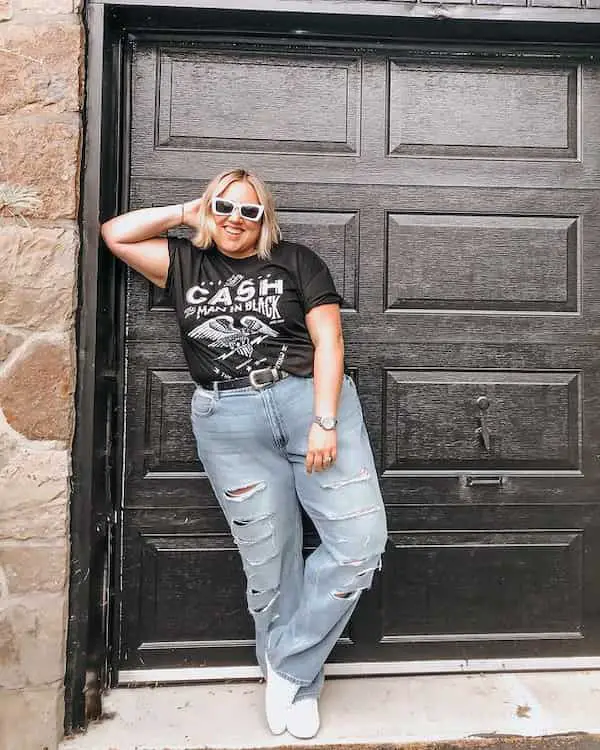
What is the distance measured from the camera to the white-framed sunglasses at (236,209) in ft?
6.41

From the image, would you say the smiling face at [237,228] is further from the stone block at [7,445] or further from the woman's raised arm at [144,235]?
the stone block at [7,445]

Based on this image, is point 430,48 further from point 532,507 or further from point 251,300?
point 532,507

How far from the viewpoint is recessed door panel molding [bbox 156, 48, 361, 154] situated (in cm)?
235

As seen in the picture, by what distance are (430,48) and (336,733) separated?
2576mm

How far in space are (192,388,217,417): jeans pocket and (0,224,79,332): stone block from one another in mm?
496

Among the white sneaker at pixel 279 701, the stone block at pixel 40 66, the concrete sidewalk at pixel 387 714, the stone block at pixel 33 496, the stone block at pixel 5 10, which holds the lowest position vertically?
the concrete sidewalk at pixel 387 714

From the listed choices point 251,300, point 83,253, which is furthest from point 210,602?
point 83,253

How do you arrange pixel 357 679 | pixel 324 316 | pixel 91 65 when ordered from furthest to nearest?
1. pixel 357 679
2. pixel 91 65
3. pixel 324 316

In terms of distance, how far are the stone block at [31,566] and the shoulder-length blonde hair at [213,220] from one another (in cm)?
113

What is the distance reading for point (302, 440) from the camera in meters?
1.98

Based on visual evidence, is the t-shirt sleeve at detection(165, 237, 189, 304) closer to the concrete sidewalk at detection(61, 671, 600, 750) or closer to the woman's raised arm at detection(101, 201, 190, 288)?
the woman's raised arm at detection(101, 201, 190, 288)

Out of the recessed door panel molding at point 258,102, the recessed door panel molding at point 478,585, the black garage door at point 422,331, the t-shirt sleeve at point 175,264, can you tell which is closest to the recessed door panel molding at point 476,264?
the black garage door at point 422,331

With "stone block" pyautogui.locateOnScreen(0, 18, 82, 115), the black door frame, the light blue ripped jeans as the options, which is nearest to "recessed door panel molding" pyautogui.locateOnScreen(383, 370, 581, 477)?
the light blue ripped jeans

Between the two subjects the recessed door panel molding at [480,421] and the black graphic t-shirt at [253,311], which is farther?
the recessed door panel molding at [480,421]
